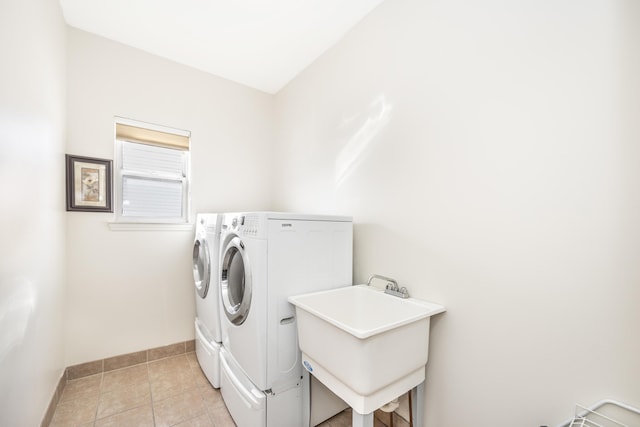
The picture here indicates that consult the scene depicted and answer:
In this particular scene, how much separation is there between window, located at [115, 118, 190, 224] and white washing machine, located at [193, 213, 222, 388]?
416 millimetres

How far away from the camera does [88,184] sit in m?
2.05

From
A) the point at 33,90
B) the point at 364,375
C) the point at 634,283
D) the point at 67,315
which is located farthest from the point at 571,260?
the point at 67,315


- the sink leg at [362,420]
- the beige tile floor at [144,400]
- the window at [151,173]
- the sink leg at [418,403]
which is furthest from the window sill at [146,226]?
the sink leg at [418,403]

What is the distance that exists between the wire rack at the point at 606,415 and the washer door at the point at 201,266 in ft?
6.78

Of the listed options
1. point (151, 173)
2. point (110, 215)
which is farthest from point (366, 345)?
point (151, 173)

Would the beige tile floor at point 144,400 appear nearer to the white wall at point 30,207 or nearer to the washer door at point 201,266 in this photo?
the white wall at point 30,207

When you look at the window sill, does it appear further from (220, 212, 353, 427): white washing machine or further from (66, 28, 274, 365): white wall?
(220, 212, 353, 427): white washing machine

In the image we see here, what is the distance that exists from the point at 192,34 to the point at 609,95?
8.42 ft

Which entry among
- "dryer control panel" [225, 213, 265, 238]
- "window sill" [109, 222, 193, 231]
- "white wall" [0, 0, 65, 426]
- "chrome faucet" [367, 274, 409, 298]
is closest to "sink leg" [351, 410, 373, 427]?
"chrome faucet" [367, 274, 409, 298]

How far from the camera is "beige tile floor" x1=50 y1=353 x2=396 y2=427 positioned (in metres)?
1.61

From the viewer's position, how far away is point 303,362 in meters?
1.41

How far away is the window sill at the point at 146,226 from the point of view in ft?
7.13

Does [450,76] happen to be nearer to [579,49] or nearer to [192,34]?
[579,49]

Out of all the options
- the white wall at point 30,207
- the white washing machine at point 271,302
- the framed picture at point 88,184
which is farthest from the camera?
the framed picture at point 88,184
